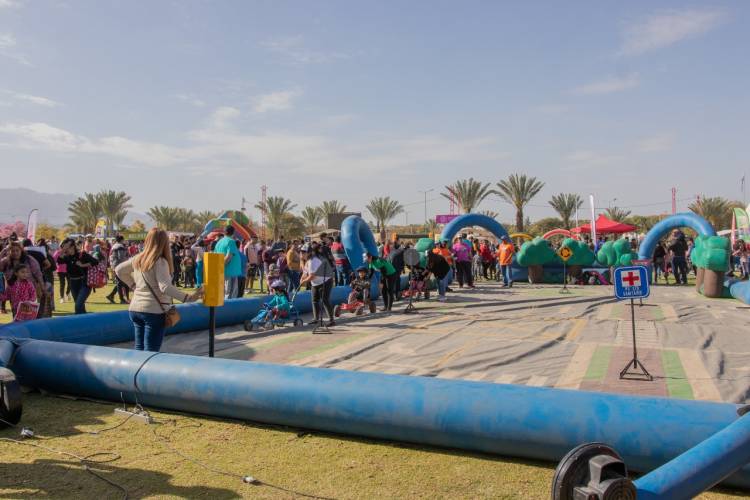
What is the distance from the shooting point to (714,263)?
15273mm

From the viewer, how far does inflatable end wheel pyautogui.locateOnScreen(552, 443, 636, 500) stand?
101 inches

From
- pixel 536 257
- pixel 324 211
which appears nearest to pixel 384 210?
pixel 324 211

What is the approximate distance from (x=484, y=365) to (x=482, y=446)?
316cm

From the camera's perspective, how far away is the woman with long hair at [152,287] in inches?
231

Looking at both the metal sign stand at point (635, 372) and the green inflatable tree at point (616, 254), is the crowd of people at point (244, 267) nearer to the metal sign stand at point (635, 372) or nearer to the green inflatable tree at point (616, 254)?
the green inflatable tree at point (616, 254)

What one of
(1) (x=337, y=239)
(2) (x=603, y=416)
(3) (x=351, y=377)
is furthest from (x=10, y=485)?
(1) (x=337, y=239)

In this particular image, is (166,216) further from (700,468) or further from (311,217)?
(700,468)

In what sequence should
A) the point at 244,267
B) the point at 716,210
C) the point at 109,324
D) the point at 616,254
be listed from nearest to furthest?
1. the point at 109,324
2. the point at 244,267
3. the point at 616,254
4. the point at 716,210

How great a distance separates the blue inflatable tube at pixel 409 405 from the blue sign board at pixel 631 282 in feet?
9.60

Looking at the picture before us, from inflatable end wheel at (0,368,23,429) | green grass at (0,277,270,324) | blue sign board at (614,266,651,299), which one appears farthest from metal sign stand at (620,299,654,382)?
green grass at (0,277,270,324)

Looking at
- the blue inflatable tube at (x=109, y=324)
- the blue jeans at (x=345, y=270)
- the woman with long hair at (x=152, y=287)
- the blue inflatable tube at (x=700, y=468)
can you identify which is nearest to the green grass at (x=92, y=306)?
the blue inflatable tube at (x=109, y=324)

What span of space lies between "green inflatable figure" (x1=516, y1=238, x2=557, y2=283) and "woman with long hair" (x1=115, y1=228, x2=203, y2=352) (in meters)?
17.0

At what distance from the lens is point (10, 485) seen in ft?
12.4

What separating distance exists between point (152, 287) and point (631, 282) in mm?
5450
